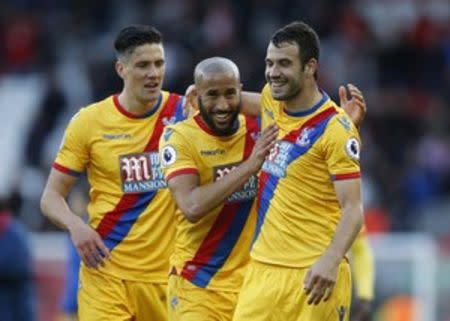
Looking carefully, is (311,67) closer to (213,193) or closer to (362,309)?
(213,193)

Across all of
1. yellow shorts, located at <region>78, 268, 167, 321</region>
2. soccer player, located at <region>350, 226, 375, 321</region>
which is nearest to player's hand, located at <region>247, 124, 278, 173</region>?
yellow shorts, located at <region>78, 268, 167, 321</region>

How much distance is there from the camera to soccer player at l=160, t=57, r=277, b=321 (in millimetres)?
10875

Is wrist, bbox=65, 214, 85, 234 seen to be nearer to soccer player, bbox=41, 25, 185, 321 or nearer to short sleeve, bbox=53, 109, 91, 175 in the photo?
soccer player, bbox=41, 25, 185, 321

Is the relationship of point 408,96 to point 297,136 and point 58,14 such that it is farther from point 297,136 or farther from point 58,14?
point 297,136

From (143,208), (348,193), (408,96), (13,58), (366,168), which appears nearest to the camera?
(348,193)

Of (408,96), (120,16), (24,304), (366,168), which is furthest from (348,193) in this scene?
(120,16)

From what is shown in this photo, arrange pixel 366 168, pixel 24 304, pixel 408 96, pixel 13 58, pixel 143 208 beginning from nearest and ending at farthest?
pixel 143 208 < pixel 24 304 < pixel 366 168 < pixel 408 96 < pixel 13 58

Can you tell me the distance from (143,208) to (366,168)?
1052 centimetres

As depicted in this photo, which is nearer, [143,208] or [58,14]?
[143,208]

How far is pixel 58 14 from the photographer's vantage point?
83.9 feet

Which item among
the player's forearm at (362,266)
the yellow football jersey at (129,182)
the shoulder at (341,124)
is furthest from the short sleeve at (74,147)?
the player's forearm at (362,266)

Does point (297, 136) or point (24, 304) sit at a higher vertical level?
point (297, 136)

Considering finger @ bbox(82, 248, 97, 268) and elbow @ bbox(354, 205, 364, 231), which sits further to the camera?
finger @ bbox(82, 248, 97, 268)

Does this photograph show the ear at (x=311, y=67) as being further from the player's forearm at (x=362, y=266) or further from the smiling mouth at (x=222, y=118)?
the player's forearm at (x=362, y=266)
